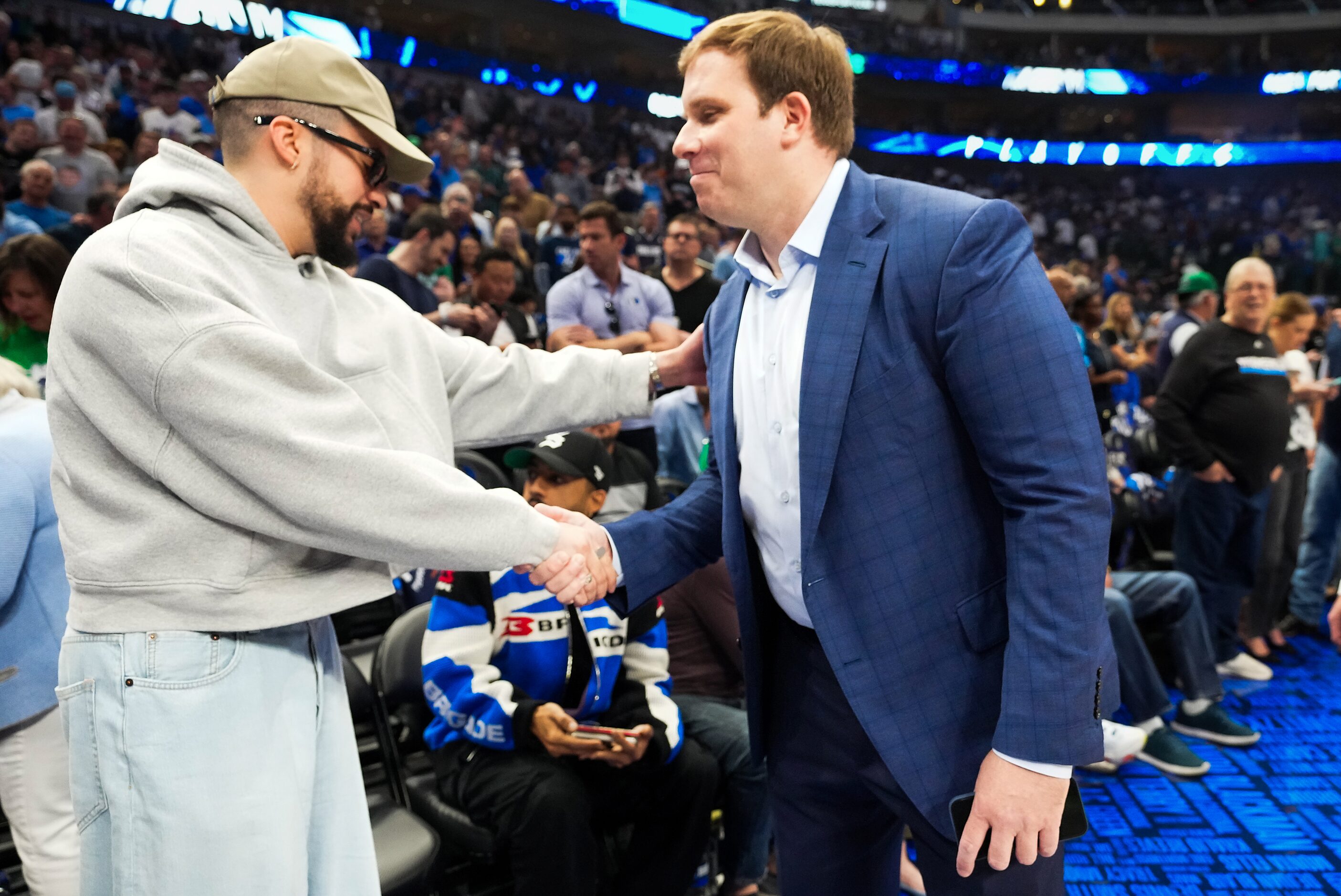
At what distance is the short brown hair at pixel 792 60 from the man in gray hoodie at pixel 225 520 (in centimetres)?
68

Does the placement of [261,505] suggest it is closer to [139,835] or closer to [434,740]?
[139,835]

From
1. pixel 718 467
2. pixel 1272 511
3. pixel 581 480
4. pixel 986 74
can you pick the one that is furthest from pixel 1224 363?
pixel 986 74

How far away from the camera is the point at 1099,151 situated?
94.9 feet

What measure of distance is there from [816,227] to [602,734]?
1.53 meters

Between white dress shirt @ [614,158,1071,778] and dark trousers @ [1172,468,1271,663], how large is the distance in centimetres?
417

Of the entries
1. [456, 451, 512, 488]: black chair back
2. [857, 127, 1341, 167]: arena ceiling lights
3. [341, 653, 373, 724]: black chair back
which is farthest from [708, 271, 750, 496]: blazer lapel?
[857, 127, 1341, 167]: arena ceiling lights

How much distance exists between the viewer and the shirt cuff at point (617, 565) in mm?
1832

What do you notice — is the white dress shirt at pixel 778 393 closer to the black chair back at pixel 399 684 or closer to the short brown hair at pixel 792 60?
the short brown hair at pixel 792 60

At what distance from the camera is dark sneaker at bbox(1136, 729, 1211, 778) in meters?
4.02

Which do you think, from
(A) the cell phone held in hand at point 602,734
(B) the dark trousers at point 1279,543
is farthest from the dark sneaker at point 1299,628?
(A) the cell phone held in hand at point 602,734

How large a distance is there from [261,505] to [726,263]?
5.77 metres

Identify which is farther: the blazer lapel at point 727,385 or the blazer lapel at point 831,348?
the blazer lapel at point 727,385

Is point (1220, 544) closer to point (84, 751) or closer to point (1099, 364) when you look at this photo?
point (1099, 364)

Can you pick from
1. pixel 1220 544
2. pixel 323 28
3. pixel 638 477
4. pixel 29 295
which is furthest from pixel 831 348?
pixel 323 28
